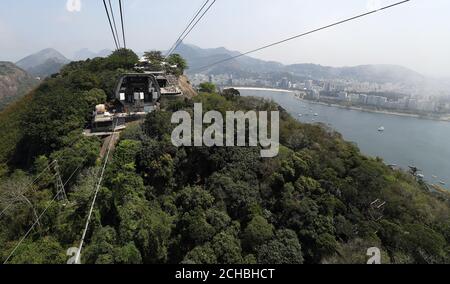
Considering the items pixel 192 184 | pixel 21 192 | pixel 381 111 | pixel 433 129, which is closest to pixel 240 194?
pixel 192 184

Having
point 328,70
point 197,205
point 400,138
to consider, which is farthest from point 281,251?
point 328,70

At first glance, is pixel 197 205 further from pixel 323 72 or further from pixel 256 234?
pixel 323 72

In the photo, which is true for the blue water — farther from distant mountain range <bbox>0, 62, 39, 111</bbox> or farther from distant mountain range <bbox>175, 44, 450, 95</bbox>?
distant mountain range <bbox>175, 44, 450, 95</bbox>

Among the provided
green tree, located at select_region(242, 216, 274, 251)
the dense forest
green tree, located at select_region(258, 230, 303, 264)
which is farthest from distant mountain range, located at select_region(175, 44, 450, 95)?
green tree, located at select_region(258, 230, 303, 264)

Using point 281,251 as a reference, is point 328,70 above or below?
above

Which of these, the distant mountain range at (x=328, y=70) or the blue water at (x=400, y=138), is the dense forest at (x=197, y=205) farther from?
the distant mountain range at (x=328, y=70)

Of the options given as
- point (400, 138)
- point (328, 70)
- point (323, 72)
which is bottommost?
point (400, 138)
